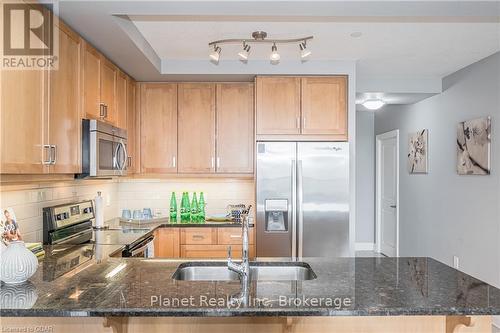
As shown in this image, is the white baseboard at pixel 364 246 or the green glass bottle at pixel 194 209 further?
the white baseboard at pixel 364 246

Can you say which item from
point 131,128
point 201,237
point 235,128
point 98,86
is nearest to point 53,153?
point 98,86

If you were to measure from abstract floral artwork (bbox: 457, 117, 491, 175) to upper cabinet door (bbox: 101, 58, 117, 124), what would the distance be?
11.2 ft

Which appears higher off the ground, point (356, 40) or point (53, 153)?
point (356, 40)

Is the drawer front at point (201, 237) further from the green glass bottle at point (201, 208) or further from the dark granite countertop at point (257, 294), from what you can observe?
the dark granite countertop at point (257, 294)

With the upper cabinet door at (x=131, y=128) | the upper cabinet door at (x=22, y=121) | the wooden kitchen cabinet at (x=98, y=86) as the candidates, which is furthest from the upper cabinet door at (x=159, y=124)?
the upper cabinet door at (x=22, y=121)

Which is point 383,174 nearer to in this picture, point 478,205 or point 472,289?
point 478,205

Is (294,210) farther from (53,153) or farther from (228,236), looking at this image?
(53,153)

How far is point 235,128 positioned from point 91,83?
1560 mm

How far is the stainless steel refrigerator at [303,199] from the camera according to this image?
3.64 metres

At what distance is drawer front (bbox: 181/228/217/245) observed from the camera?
12.3 feet

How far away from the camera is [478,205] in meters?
3.79

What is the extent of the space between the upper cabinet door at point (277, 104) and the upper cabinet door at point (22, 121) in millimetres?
2036

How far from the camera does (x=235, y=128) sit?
4000mm

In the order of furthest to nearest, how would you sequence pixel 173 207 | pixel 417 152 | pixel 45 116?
pixel 417 152, pixel 173 207, pixel 45 116
